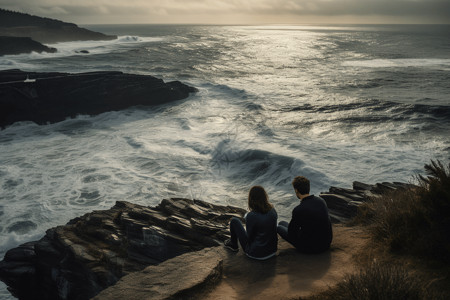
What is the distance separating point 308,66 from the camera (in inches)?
1997

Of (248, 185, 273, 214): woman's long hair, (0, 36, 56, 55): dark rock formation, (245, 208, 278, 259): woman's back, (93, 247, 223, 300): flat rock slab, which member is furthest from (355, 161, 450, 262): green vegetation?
(0, 36, 56, 55): dark rock formation

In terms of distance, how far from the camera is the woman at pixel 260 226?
5562mm

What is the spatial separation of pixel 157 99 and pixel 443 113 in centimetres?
2186

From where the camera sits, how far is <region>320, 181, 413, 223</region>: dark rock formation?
8.43m

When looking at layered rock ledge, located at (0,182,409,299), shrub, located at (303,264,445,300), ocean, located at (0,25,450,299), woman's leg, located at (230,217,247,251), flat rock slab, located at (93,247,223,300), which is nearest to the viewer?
shrub, located at (303,264,445,300)


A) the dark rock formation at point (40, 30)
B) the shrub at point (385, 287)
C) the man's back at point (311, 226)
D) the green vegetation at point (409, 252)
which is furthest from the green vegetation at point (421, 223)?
the dark rock formation at point (40, 30)

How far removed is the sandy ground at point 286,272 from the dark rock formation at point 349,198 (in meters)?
2.06

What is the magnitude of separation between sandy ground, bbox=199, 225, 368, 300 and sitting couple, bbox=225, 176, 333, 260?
0.59 feet

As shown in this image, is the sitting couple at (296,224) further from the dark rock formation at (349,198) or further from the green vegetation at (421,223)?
the dark rock formation at (349,198)

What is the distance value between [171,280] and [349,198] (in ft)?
18.8

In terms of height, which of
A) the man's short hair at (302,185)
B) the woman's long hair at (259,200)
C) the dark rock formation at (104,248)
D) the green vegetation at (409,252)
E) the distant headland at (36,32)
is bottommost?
the dark rock formation at (104,248)

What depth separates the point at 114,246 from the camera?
25.1ft

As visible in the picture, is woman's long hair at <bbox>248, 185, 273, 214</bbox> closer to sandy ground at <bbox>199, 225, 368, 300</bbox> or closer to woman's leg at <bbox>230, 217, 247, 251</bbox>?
woman's leg at <bbox>230, 217, 247, 251</bbox>

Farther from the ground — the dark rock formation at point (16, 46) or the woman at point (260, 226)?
the dark rock formation at point (16, 46)
